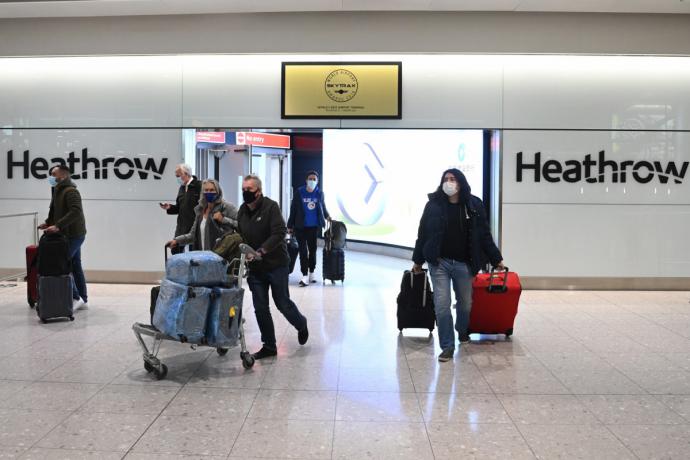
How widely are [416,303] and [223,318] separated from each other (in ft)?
7.41

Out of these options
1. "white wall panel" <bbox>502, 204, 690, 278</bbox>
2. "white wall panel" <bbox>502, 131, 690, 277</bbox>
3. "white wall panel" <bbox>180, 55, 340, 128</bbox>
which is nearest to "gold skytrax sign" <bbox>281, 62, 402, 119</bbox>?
"white wall panel" <bbox>180, 55, 340, 128</bbox>

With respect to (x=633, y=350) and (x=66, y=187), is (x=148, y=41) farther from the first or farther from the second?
(x=633, y=350)

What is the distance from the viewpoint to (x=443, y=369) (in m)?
5.92

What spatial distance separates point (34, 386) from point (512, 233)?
22.5 feet

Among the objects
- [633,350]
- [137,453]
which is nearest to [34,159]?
[137,453]

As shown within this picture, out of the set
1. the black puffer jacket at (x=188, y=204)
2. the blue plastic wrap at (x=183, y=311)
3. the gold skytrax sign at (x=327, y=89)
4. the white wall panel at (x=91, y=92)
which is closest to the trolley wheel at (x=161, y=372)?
the blue plastic wrap at (x=183, y=311)

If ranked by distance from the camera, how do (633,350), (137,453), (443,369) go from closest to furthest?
(137,453), (443,369), (633,350)

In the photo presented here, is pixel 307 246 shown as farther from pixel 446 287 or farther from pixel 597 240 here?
pixel 446 287

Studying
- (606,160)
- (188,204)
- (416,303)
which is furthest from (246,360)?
(606,160)

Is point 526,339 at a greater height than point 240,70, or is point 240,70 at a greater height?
point 240,70

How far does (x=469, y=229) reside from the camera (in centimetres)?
631

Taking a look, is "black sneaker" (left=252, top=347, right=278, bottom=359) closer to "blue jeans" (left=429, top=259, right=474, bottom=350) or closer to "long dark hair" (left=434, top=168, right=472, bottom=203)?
"blue jeans" (left=429, top=259, right=474, bottom=350)

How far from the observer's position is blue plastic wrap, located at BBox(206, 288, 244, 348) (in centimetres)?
540

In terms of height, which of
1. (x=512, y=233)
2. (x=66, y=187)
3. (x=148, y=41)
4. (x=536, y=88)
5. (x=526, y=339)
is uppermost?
(x=148, y=41)
